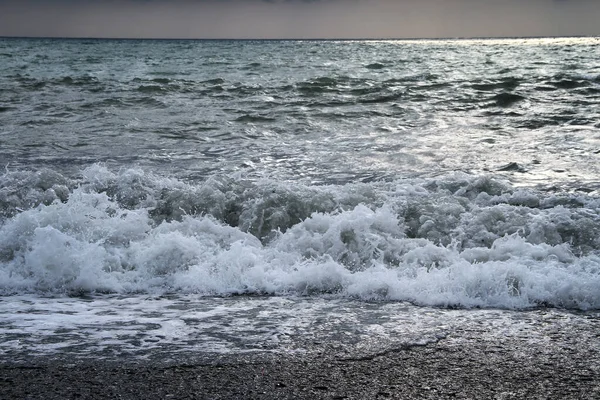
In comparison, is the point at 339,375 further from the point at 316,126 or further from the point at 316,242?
the point at 316,126

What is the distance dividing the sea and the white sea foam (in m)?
0.02

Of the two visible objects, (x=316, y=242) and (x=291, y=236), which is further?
(x=291, y=236)

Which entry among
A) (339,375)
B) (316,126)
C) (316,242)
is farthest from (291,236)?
(316,126)

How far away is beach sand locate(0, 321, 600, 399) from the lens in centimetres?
293

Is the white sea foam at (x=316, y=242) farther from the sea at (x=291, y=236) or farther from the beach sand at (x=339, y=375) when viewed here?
the beach sand at (x=339, y=375)

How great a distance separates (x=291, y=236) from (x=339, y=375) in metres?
2.63

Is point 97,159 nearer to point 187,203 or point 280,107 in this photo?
point 187,203

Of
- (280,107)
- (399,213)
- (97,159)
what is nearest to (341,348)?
(399,213)

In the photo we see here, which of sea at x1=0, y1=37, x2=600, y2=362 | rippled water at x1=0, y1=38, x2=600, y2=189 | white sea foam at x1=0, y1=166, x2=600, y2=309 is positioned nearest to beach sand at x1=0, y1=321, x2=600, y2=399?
sea at x1=0, y1=37, x2=600, y2=362

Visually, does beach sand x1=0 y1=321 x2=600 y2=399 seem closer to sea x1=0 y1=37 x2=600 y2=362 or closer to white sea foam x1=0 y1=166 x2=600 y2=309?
sea x1=0 y1=37 x2=600 y2=362

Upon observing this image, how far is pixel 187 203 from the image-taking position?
6.78m

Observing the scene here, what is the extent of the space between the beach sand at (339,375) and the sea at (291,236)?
14 centimetres

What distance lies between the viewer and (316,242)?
5.54 metres

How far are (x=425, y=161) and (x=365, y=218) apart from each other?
11.2 feet
